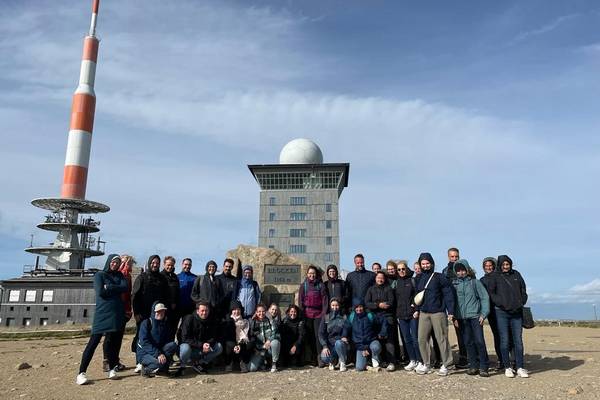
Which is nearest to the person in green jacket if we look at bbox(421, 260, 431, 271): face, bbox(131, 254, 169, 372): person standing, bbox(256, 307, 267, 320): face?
bbox(421, 260, 431, 271): face

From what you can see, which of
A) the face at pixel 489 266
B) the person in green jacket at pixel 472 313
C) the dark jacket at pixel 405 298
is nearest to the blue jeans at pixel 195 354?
the dark jacket at pixel 405 298

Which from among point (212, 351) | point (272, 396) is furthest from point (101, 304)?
point (272, 396)

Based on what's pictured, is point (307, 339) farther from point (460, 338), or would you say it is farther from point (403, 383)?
point (460, 338)

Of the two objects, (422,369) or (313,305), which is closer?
(422,369)

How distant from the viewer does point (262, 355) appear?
8.88m

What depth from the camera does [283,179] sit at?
200 feet

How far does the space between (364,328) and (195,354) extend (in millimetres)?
3338

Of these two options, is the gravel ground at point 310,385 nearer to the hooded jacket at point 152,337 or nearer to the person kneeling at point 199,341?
the person kneeling at point 199,341

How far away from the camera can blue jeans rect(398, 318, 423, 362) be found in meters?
8.80

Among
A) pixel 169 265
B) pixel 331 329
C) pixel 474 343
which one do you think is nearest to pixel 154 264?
pixel 169 265

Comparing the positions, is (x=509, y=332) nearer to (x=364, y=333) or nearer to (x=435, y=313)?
(x=435, y=313)

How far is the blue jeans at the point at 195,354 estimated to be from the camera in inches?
326

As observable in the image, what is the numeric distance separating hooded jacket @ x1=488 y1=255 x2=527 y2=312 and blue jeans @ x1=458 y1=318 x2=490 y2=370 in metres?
0.60

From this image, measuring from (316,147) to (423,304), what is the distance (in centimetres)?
5483
